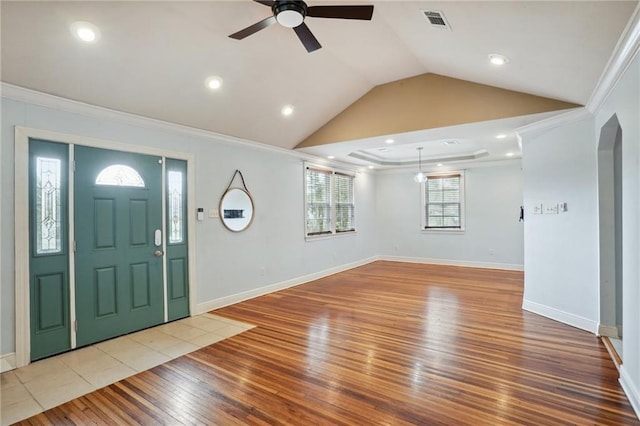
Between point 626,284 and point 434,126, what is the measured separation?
2804 millimetres

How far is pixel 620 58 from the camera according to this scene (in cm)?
249

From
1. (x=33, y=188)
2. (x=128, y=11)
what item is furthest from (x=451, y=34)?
(x=33, y=188)

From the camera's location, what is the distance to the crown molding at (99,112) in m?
3.05

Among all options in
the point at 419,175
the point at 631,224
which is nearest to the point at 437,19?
the point at 631,224

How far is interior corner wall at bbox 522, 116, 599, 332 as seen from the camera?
12.4 feet

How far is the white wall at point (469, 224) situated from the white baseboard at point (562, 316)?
3.35m

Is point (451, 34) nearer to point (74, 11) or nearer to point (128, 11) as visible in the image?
point (128, 11)

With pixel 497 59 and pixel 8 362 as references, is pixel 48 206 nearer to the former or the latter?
pixel 8 362

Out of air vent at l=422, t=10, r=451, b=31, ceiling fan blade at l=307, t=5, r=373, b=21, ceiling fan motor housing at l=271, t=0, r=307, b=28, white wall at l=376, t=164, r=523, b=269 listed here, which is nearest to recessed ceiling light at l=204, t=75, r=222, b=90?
ceiling fan motor housing at l=271, t=0, r=307, b=28

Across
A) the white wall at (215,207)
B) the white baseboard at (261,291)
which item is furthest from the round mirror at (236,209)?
A: the white baseboard at (261,291)

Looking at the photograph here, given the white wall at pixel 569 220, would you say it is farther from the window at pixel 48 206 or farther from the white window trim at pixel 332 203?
the window at pixel 48 206

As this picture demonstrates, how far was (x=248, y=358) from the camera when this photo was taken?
10.5ft

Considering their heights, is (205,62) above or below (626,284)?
above

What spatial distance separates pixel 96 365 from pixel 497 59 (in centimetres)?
494
